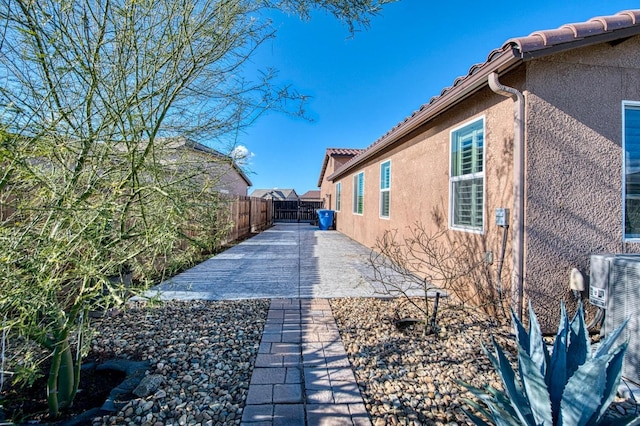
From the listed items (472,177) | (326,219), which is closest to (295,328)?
(472,177)

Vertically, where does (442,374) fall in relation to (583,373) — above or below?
below

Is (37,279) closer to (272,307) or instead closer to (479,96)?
(272,307)

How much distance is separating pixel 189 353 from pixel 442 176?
470 centimetres

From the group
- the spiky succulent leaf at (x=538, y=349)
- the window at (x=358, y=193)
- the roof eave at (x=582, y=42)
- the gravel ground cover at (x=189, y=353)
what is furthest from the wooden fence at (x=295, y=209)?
the spiky succulent leaf at (x=538, y=349)

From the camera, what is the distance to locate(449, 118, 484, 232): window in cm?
463

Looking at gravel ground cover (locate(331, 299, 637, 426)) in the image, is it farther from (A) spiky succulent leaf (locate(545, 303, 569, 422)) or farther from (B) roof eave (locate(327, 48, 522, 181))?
(B) roof eave (locate(327, 48, 522, 181))

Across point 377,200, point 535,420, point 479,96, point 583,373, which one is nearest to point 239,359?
point 535,420

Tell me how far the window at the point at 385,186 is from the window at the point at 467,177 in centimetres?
346

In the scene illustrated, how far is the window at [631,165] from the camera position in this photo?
3768 mm

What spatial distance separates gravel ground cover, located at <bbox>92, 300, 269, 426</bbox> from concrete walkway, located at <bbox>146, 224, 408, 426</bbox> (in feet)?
0.56

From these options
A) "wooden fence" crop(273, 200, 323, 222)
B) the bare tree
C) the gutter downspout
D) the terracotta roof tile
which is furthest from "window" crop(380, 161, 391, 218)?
"wooden fence" crop(273, 200, 323, 222)

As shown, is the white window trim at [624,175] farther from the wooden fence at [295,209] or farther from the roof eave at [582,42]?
the wooden fence at [295,209]

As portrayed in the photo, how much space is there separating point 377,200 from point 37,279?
8755mm

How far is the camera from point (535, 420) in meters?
1.72
